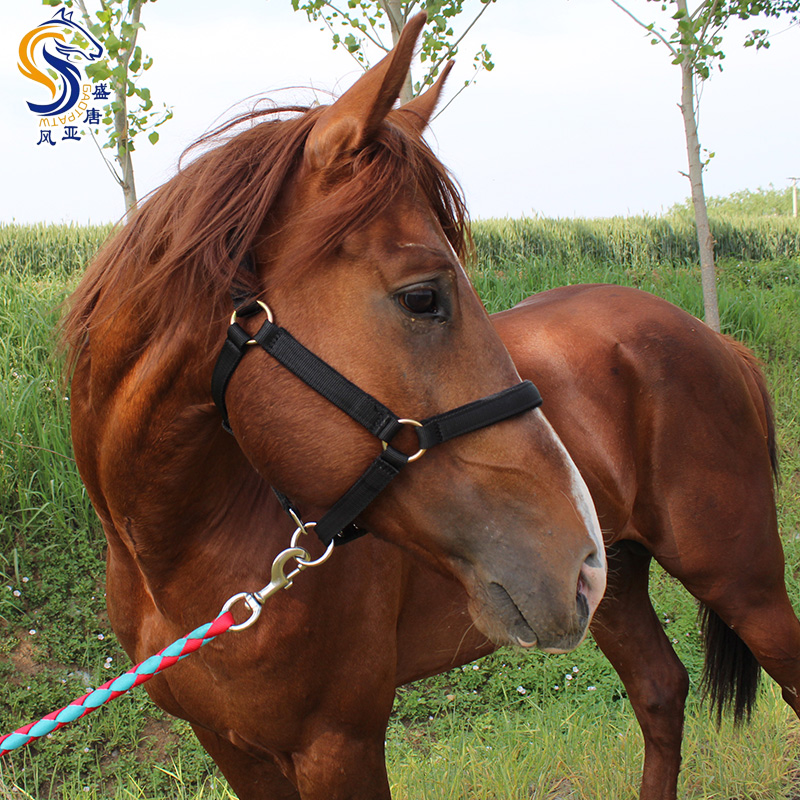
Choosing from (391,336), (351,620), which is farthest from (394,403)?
(351,620)

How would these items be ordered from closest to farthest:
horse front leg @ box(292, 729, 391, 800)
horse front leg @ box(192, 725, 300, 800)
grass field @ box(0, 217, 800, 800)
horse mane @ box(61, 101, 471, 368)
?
horse mane @ box(61, 101, 471, 368)
horse front leg @ box(292, 729, 391, 800)
horse front leg @ box(192, 725, 300, 800)
grass field @ box(0, 217, 800, 800)

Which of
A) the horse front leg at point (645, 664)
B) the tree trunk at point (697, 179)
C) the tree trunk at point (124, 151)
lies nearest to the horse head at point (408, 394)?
the horse front leg at point (645, 664)

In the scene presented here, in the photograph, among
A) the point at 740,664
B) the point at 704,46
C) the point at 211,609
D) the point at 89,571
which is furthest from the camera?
the point at 704,46

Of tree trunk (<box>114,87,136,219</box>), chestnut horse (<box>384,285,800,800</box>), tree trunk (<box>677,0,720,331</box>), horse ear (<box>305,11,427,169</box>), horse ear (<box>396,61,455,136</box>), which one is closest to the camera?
horse ear (<box>305,11,427,169</box>)

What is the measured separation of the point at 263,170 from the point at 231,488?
2.49ft

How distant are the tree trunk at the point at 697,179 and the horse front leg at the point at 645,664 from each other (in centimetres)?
446

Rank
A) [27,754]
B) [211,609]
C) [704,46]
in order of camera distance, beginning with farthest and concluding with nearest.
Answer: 1. [704,46]
2. [27,754]
3. [211,609]

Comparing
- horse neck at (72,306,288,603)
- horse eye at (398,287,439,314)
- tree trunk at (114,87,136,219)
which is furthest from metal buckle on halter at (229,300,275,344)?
tree trunk at (114,87,136,219)

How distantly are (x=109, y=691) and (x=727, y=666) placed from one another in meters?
2.69

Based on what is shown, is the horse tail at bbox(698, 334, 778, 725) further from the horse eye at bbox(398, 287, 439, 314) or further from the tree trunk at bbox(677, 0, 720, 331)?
the tree trunk at bbox(677, 0, 720, 331)

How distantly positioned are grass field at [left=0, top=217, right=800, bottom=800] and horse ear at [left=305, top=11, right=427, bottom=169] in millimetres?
1011

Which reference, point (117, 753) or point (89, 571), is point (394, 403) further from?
point (89, 571)

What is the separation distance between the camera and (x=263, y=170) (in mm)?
1427

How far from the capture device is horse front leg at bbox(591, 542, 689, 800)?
9.83 feet
